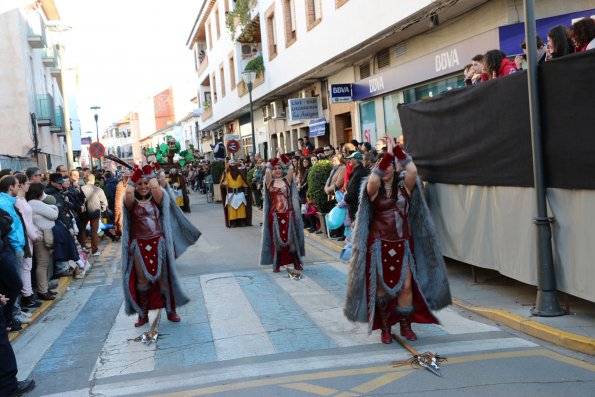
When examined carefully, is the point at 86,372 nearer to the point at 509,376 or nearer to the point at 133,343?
the point at 133,343

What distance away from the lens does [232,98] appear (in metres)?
34.8

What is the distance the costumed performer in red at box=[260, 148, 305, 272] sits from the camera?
397 inches

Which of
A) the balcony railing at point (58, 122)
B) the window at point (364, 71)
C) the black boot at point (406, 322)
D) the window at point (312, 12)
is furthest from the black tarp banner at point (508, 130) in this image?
the balcony railing at point (58, 122)

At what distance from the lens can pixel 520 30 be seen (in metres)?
11.0

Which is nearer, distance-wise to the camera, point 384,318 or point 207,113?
point 384,318

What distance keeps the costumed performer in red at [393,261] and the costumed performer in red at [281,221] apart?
4.12 metres

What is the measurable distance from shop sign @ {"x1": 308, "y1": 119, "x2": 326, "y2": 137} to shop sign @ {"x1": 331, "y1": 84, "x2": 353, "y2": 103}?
2871 millimetres

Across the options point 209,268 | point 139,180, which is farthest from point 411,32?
point 139,180

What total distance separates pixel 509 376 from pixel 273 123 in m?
25.8

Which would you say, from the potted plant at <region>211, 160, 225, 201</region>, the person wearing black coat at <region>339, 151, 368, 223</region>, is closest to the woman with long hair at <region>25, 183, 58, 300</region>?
the person wearing black coat at <region>339, 151, 368, 223</region>

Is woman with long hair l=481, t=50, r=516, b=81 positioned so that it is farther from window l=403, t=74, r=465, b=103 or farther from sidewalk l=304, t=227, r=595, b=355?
window l=403, t=74, r=465, b=103

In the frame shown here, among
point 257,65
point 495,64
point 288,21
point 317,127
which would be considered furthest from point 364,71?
point 495,64

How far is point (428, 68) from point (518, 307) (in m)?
8.40

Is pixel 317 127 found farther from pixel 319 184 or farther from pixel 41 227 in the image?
pixel 41 227
